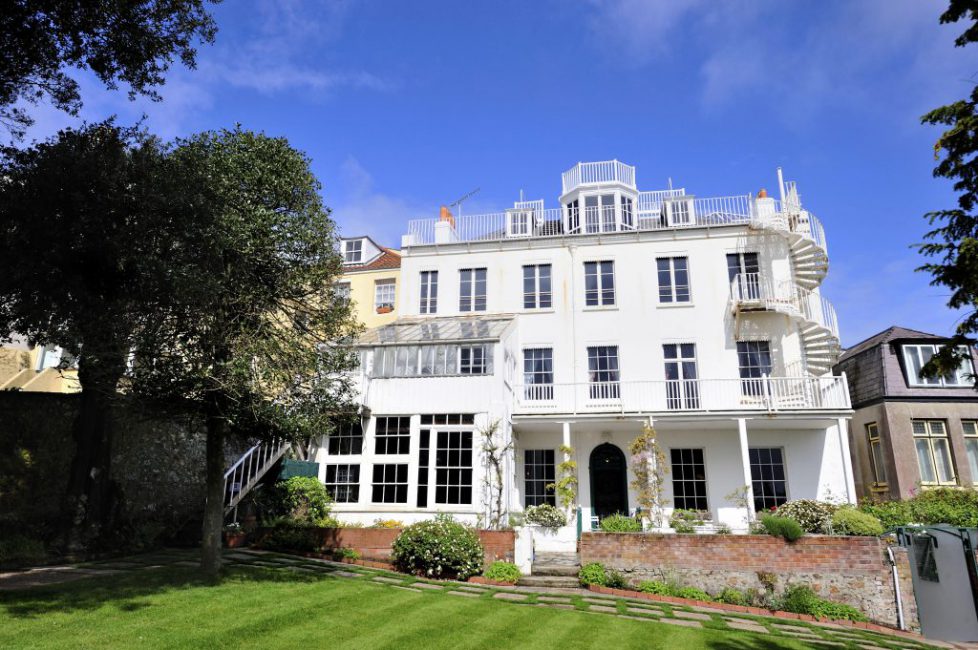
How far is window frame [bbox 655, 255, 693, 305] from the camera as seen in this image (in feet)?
66.2

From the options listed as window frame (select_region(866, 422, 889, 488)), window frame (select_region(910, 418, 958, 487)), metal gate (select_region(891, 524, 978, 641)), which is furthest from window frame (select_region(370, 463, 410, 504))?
window frame (select_region(910, 418, 958, 487))

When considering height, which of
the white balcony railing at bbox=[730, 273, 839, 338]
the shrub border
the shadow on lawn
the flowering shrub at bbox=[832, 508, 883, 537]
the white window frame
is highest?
the white balcony railing at bbox=[730, 273, 839, 338]

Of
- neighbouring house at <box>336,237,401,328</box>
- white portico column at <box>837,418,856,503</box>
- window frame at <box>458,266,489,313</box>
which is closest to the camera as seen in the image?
white portico column at <box>837,418,856,503</box>

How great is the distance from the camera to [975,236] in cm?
898

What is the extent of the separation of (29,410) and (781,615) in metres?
16.3

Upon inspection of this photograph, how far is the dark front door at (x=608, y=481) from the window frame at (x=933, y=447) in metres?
9.39

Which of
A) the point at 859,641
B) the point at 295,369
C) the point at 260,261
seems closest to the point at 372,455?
the point at 295,369

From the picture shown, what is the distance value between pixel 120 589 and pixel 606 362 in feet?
48.0

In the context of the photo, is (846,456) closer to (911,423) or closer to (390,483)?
(911,423)

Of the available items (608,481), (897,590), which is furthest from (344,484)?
(897,590)

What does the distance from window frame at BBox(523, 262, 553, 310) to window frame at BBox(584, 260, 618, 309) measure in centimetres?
122

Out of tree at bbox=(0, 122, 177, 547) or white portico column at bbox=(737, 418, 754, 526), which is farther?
white portico column at bbox=(737, 418, 754, 526)

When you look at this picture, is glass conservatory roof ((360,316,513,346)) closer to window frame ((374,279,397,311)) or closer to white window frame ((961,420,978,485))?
window frame ((374,279,397,311))

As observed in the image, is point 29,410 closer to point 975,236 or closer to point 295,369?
point 295,369
